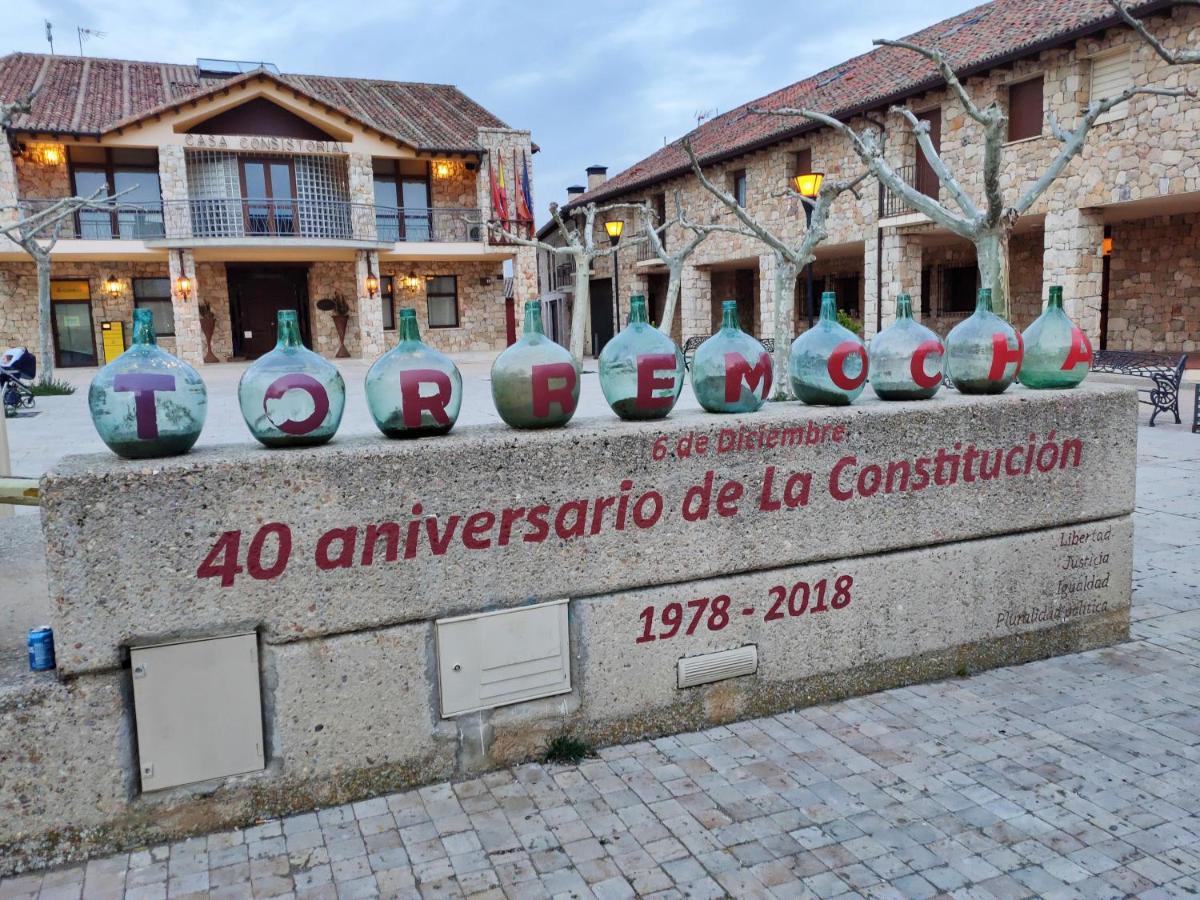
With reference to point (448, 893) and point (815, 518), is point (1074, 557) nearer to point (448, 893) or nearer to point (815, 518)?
point (815, 518)

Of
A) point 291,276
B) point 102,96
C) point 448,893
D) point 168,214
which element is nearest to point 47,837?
point 448,893

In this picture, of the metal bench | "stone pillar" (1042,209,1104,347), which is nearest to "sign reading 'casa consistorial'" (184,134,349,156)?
"stone pillar" (1042,209,1104,347)

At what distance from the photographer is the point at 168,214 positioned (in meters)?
22.0

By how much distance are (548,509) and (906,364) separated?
5.53 feet

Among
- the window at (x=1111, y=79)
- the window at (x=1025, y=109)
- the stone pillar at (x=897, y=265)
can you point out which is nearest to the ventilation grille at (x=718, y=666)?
the window at (x=1111, y=79)

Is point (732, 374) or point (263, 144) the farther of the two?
point (263, 144)

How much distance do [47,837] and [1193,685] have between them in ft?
13.3

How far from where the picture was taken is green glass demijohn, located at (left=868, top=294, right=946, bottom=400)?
12.2 ft

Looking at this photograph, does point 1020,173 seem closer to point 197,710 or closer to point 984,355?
point 984,355

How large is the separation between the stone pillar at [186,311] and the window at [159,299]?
1745 millimetres

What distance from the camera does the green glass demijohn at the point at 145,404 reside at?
2.61m

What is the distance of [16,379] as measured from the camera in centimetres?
1410

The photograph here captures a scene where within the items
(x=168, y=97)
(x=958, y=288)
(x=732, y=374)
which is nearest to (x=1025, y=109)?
(x=958, y=288)

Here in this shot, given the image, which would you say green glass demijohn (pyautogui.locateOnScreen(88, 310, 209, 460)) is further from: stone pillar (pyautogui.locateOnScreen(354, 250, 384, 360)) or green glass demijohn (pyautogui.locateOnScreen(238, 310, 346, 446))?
stone pillar (pyautogui.locateOnScreen(354, 250, 384, 360))
